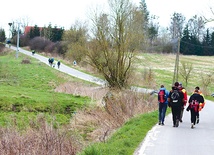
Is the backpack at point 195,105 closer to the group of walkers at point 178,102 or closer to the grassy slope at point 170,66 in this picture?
the group of walkers at point 178,102

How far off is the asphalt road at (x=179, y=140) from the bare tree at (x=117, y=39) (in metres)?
16.9

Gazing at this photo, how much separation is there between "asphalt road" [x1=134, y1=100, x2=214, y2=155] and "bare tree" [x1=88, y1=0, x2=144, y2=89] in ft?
55.5

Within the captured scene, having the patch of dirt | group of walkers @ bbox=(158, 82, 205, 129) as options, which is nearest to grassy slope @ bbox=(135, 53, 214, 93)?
the patch of dirt

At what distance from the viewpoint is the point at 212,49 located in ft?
336

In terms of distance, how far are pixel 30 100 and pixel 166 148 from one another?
14796mm

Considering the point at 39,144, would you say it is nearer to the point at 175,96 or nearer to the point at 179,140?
the point at 179,140

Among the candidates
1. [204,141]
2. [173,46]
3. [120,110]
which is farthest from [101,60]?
[173,46]

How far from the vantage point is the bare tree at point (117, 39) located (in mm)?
33344

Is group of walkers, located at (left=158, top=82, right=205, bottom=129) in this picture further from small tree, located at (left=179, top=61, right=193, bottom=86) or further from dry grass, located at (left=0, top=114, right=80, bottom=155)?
small tree, located at (left=179, top=61, right=193, bottom=86)

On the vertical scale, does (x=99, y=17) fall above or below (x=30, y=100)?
above

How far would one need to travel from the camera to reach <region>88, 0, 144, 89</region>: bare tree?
3334 centimetres

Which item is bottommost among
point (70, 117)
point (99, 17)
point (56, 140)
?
point (70, 117)

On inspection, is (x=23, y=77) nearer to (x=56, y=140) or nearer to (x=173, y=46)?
(x=56, y=140)

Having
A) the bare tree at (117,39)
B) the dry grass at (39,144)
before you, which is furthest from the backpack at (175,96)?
the bare tree at (117,39)
